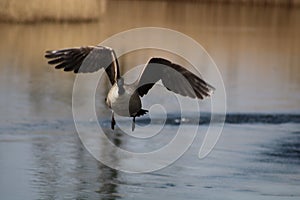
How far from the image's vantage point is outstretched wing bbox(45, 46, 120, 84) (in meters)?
8.45

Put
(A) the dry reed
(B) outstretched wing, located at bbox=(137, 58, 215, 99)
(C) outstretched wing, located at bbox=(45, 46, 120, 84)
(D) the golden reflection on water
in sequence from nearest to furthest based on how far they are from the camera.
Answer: (B) outstretched wing, located at bbox=(137, 58, 215, 99)
(C) outstretched wing, located at bbox=(45, 46, 120, 84)
(D) the golden reflection on water
(A) the dry reed

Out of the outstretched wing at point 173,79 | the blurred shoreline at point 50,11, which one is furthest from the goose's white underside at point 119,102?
the blurred shoreline at point 50,11

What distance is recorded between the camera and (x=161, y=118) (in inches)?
535

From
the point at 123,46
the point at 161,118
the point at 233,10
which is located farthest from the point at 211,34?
the point at 161,118

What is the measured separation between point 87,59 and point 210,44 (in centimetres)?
1438

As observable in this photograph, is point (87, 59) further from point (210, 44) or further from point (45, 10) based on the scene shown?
point (45, 10)

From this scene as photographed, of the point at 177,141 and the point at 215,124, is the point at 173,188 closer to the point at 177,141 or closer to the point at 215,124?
the point at 177,141

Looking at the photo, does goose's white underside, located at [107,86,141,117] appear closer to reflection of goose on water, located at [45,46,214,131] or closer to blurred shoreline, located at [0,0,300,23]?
reflection of goose on water, located at [45,46,214,131]

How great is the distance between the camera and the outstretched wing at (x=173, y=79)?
802 centimetres

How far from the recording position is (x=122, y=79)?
8227mm

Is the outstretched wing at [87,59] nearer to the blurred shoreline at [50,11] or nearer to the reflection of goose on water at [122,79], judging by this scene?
the reflection of goose on water at [122,79]

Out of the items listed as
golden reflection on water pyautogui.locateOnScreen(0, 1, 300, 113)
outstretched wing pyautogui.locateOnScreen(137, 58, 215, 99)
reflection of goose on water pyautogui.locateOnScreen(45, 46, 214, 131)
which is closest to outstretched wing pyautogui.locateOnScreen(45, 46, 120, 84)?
reflection of goose on water pyautogui.locateOnScreen(45, 46, 214, 131)

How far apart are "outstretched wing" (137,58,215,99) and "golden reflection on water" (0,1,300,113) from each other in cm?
534

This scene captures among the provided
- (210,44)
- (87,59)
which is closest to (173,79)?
(87,59)
